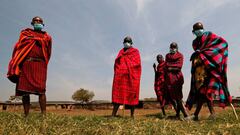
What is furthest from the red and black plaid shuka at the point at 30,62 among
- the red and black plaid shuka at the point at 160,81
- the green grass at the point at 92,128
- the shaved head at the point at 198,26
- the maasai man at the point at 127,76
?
the red and black plaid shuka at the point at 160,81

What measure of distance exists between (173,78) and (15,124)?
5.71 m

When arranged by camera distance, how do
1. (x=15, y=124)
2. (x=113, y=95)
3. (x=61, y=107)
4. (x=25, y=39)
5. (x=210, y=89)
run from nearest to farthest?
(x=15, y=124) → (x=25, y=39) → (x=210, y=89) → (x=113, y=95) → (x=61, y=107)

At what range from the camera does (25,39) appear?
7695 mm

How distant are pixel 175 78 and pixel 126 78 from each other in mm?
1447

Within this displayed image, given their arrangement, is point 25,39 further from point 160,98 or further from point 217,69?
point 160,98

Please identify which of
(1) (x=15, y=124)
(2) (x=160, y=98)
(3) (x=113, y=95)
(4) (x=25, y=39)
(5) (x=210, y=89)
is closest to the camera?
(1) (x=15, y=124)

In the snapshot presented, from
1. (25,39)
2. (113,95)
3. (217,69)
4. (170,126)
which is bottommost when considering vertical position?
(170,126)

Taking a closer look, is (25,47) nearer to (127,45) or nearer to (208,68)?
(127,45)

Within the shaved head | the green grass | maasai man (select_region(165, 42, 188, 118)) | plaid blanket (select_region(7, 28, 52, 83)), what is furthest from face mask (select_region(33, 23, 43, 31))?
maasai man (select_region(165, 42, 188, 118))

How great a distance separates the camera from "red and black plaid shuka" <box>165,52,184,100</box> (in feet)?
32.5

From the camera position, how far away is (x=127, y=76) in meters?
9.58

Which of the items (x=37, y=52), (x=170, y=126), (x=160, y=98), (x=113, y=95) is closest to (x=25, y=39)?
(x=37, y=52)

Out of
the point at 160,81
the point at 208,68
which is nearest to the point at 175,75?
the point at 208,68

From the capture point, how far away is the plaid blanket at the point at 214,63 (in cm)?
830
